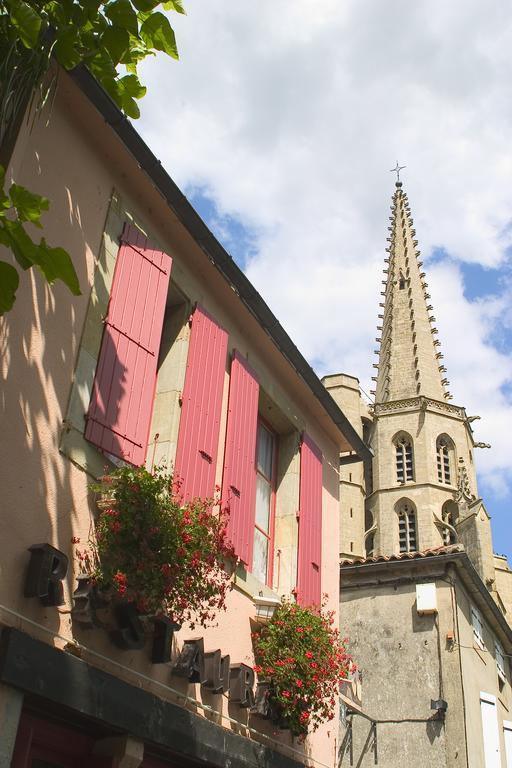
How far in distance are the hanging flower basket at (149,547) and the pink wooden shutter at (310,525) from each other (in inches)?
114

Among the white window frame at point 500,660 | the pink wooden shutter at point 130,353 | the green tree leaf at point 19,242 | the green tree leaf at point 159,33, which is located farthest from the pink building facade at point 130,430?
the white window frame at point 500,660

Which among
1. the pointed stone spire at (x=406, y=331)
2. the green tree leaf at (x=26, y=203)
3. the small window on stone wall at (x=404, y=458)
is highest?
the pointed stone spire at (x=406, y=331)

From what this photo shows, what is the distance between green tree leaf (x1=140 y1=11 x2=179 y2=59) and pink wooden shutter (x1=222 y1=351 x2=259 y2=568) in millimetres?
3669

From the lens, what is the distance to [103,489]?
19.1 feet

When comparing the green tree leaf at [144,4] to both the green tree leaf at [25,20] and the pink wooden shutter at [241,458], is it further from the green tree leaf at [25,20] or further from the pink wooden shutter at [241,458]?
the pink wooden shutter at [241,458]

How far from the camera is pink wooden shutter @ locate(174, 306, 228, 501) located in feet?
23.1

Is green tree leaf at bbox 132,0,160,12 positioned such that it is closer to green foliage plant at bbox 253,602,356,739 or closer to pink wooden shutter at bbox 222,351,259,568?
pink wooden shutter at bbox 222,351,259,568

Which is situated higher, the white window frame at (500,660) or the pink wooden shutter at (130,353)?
the white window frame at (500,660)

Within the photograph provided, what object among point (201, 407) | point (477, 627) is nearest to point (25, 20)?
point (201, 407)

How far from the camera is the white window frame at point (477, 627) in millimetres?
15041

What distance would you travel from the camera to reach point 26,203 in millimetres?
3916

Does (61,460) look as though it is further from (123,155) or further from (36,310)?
(123,155)

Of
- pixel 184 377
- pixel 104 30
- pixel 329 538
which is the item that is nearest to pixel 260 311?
pixel 184 377

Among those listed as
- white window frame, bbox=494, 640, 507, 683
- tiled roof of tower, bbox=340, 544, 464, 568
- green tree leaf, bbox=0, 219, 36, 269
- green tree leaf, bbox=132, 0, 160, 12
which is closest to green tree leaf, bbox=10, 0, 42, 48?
green tree leaf, bbox=132, 0, 160, 12
